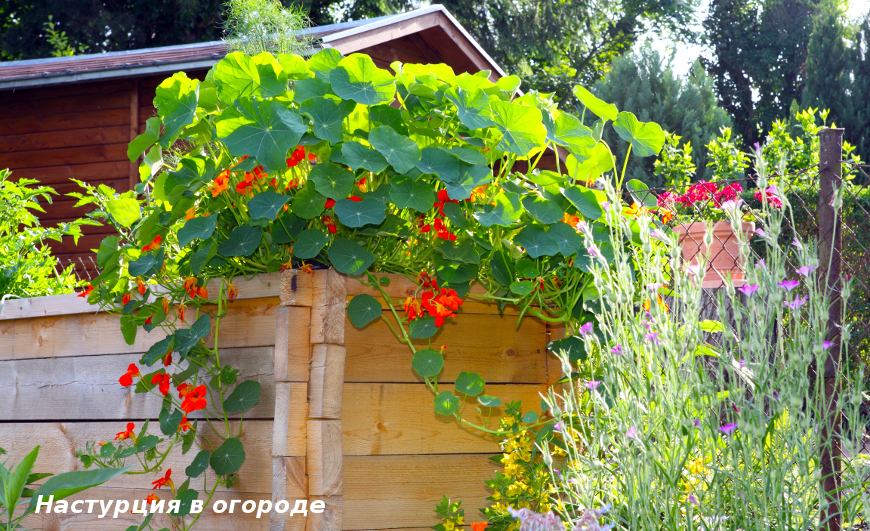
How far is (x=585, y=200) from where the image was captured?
1523 millimetres

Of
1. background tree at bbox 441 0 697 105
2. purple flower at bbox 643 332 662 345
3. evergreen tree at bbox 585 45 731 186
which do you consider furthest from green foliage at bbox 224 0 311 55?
background tree at bbox 441 0 697 105

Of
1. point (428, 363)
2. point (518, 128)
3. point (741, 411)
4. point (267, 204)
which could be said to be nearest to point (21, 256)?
point (267, 204)

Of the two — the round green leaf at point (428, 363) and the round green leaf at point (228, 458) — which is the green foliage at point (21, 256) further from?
the round green leaf at point (428, 363)

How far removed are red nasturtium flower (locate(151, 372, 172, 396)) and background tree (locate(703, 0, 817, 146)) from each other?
1686 cm

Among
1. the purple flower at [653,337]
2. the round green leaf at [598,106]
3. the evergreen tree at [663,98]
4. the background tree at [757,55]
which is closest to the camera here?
the purple flower at [653,337]

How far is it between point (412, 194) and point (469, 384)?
0.44m

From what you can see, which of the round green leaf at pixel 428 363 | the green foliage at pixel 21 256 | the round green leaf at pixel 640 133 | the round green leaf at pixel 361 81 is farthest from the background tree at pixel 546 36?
the round green leaf at pixel 428 363

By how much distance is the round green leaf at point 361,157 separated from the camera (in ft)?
4.50

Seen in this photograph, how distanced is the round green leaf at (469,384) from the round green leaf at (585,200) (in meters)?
0.43

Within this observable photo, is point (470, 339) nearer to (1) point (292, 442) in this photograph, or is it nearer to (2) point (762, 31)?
(1) point (292, 442)

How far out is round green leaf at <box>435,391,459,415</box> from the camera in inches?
57.6

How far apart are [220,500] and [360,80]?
1.01m

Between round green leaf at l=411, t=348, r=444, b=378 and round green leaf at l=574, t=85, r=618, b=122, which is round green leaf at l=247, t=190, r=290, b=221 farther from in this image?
round green leaf at l=574, t=85, r=618, b=122

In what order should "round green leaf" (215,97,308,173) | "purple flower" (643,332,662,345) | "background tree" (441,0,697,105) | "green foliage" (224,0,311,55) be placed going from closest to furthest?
"purple flower" (643,332,662,345)
"round green leaf" (215,97,308,173)
"green foliage" (224,0,311,55)
"background tree" (441,0,697,105)
